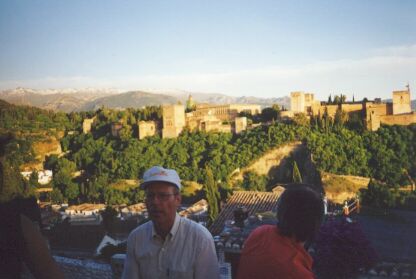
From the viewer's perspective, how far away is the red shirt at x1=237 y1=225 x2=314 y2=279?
1.22 metres

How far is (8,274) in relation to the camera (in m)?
1.12

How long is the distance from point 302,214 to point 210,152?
2425cm

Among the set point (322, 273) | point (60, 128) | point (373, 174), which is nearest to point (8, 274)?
point (322, 273)

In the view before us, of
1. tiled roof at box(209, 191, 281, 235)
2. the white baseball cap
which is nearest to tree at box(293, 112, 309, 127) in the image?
tiled roof at box(209, 191, 281, 235)

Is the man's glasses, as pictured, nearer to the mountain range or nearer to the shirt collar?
the shirt collar

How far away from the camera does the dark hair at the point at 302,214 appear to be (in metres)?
1.29

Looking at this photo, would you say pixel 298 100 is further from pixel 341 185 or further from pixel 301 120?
pixel 341 185

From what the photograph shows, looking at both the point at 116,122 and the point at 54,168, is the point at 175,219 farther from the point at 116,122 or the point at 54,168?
the point at 116,122

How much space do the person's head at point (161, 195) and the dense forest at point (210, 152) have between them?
613 inches

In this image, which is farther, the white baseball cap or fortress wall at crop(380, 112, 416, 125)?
fortress wall at crop(380, 112, 416, 125)

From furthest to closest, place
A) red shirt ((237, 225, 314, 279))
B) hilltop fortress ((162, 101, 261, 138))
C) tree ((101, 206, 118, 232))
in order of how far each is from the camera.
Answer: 1. hilltop fortress ((162, 101, 261, 138))
2. tree ((101, 206, 118, 232))
3. red shirt ((237, 225, 314, 279))

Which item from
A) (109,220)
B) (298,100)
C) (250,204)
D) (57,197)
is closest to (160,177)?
(250,204)

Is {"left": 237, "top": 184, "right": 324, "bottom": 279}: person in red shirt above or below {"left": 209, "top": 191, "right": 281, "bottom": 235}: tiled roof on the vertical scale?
above

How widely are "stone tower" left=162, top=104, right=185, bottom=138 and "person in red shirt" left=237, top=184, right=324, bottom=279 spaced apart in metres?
27.6
